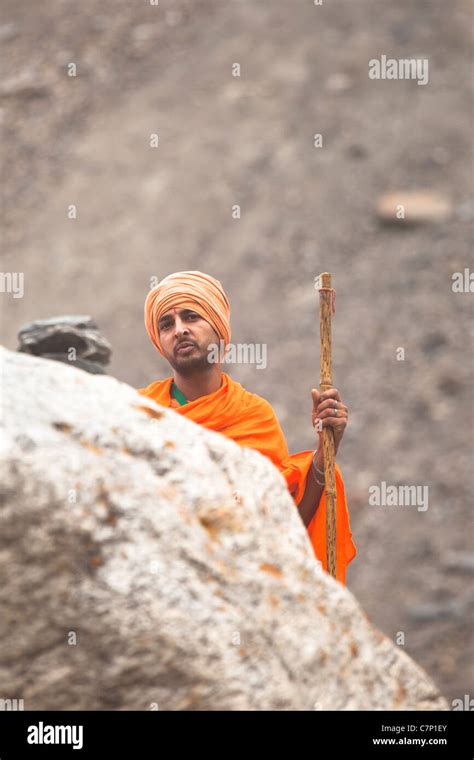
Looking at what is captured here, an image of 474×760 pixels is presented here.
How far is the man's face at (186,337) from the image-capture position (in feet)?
15.0

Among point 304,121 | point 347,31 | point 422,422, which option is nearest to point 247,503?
point 422,422

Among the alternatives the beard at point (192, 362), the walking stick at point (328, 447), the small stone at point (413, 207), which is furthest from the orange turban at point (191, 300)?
the small stone at point (413, 207)

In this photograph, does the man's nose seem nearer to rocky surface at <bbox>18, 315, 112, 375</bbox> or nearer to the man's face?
the man's face

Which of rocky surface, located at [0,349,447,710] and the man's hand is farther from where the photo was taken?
the man's hand

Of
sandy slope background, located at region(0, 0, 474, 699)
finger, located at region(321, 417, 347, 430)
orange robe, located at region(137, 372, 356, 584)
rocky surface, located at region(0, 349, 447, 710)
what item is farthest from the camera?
sandy slope background, located at region(0, 0, 474, 699)

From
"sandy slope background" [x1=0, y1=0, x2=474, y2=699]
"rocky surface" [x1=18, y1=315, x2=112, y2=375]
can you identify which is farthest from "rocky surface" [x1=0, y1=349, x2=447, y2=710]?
"sandy slope background" [x1=0, y1=0, x2=474, y2=699]

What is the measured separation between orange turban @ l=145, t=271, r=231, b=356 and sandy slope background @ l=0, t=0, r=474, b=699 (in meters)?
10.9

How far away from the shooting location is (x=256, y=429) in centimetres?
464

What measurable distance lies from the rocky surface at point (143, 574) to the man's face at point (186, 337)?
1.57 feet

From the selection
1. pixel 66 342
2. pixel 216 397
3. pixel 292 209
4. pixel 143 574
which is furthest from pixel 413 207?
pixel 143 574

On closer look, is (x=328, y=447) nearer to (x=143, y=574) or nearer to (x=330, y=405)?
(x=330, y=405)

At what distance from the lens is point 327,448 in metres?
4.57

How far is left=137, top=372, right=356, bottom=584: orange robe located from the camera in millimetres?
4609
